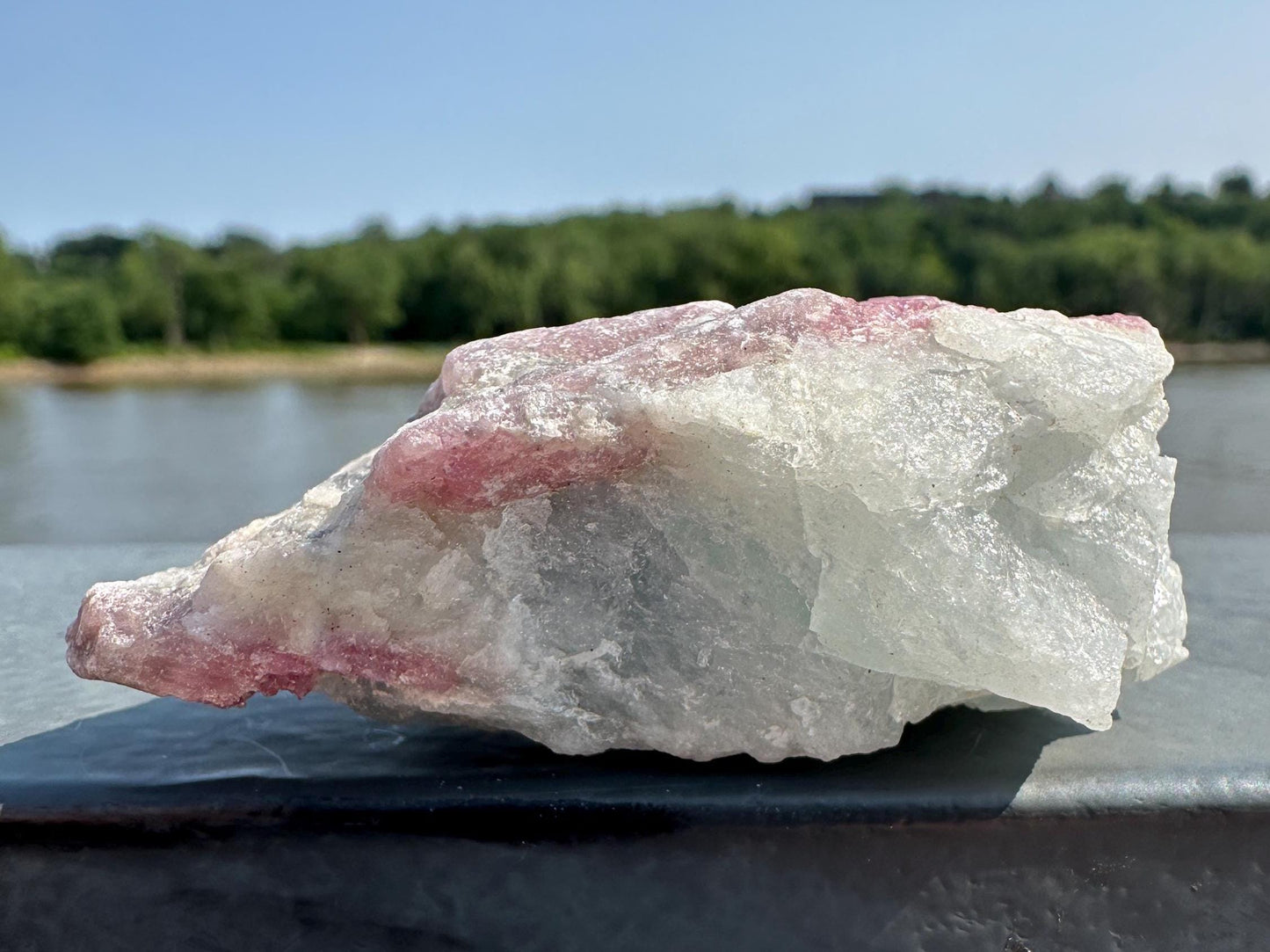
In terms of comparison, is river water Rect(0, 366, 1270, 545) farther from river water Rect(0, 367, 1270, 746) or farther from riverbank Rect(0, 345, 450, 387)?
riverbank Rect(0, 345, 450, 387)

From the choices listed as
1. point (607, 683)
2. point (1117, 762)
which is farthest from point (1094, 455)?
point (607, 683)

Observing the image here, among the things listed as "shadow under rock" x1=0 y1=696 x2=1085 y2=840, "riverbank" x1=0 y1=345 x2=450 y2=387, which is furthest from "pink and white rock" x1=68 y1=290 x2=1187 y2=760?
"riverbank" x1=0 y1=345 x2=450 y2=387

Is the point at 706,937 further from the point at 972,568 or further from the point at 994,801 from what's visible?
the point at 972,568

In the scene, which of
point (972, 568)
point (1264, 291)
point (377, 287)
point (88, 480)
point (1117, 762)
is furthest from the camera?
point (377, 287)

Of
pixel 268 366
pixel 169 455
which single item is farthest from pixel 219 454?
pixel 268 366

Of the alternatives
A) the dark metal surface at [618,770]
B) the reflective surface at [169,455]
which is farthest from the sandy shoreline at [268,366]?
the dark metal surface at [618,770]

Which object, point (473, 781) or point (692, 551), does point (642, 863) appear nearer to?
point (473, 781)
